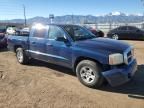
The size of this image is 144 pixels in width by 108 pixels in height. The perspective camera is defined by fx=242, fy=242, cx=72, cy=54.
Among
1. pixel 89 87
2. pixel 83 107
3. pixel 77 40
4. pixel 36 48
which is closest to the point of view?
pixel 83 107

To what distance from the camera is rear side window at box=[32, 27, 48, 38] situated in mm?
8375

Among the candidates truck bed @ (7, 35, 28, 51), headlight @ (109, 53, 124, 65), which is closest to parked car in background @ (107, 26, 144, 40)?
truck bed @ (7, 35, 28, 51)

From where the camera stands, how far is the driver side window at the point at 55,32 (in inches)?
302

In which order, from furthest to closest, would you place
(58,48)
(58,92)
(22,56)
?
1. (22,56)
2. (58,48)
3. (58,92)

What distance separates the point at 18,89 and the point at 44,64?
3.25 metres

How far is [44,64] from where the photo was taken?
982cm

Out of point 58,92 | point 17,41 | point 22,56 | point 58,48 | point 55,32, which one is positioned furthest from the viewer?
point 17,41

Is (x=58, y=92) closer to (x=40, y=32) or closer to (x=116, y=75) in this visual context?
(x=116, y=75)

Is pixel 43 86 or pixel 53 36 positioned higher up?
pixel 53 36

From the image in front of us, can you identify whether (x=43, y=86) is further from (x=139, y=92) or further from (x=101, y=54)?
(x=139, y=92)

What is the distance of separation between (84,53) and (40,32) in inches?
97.2

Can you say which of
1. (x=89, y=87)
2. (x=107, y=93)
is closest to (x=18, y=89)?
(x=89, y=87)

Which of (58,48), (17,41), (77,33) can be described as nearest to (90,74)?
(58,48)

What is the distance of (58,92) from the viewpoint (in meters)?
6.33
